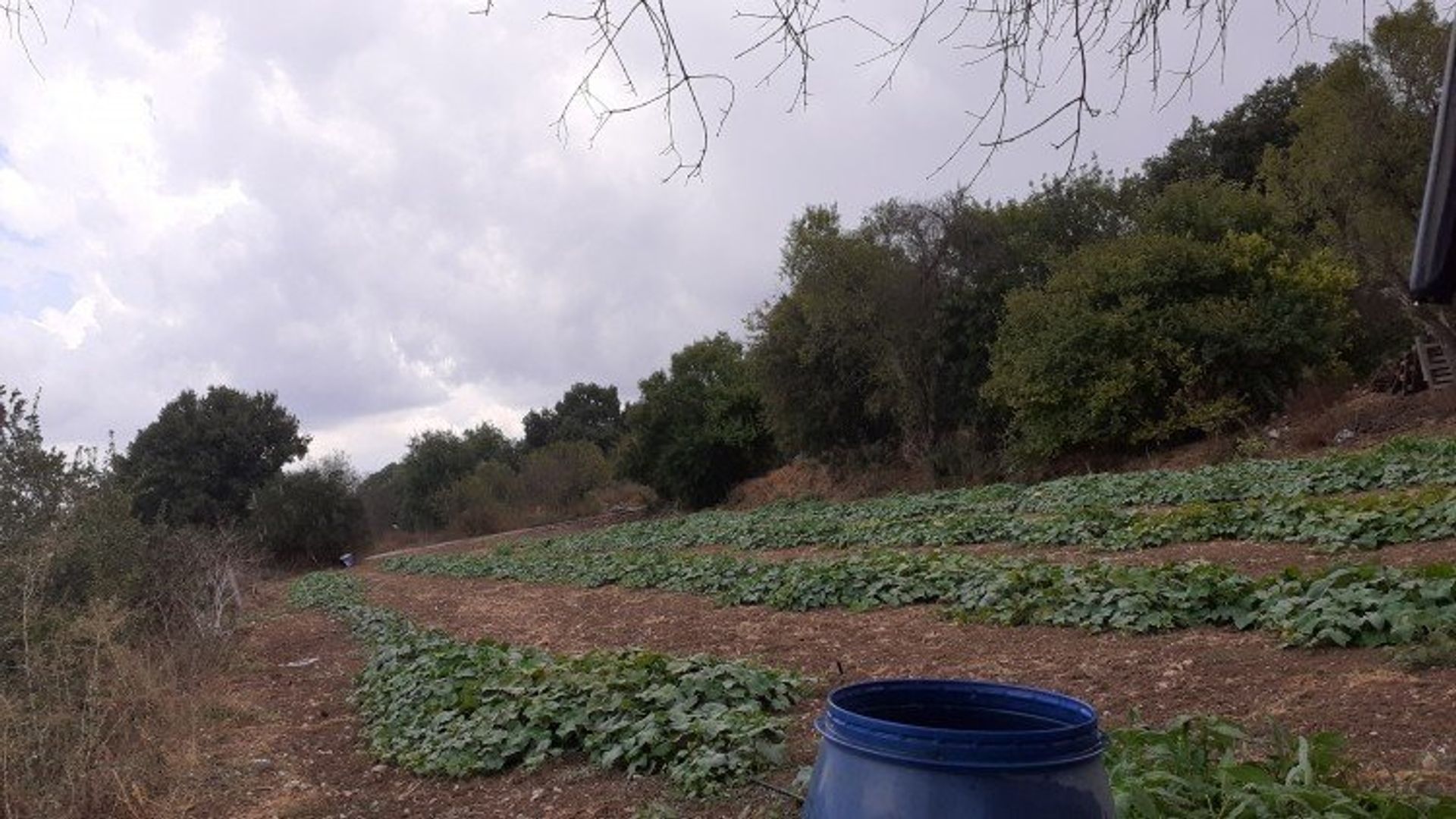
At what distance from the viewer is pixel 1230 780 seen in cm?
346

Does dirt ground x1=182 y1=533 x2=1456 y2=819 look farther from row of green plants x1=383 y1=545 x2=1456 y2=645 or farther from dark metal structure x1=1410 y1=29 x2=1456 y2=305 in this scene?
dark metal structure x1=1410 y1=29 x2=1456 y2=305

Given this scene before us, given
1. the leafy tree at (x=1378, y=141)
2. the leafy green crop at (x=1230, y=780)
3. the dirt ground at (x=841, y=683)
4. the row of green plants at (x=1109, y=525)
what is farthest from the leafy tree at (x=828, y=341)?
the leafy green crop at (x=1230, y=780)

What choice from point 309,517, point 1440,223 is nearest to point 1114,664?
point 1440,223

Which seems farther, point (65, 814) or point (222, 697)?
point (222, 697)

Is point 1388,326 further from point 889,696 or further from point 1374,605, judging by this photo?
point 889,696

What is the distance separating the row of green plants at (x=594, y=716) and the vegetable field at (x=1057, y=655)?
22 millimetres

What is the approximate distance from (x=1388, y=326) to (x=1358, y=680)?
34150 millimetres

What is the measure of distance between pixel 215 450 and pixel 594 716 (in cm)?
5268

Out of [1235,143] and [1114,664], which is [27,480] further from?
[1235,143]

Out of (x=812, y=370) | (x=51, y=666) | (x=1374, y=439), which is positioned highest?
(x=812, y=370)

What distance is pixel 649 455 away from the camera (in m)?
44.7

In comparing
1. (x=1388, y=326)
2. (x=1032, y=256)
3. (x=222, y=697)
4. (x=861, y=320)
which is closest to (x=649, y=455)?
(x=861, y=320)

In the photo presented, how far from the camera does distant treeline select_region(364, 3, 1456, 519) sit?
2416 cm

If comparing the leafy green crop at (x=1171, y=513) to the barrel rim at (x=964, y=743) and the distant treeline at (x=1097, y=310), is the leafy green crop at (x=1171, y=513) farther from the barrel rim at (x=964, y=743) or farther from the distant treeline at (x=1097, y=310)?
the barrel rim at (x=964, y=743)
